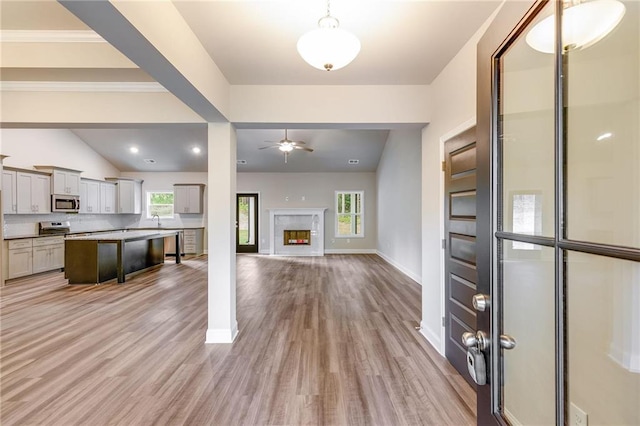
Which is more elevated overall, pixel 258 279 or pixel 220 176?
pixel 220 176

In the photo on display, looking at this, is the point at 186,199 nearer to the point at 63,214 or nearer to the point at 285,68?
the point at 63,214

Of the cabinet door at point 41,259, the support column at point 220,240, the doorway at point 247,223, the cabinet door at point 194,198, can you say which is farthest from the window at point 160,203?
the support column at point 220,240

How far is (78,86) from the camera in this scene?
2.78m

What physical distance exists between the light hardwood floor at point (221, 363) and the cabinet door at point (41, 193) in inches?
84.7

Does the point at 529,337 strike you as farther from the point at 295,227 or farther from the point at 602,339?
the point at 295,227

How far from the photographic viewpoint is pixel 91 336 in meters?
3.08

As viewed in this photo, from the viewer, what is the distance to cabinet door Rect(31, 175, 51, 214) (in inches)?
233

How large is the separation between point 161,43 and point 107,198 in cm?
835

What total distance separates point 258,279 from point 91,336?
3.00m

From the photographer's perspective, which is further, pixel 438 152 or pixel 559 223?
pixel 438 152

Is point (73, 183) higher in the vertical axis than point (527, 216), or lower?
higher

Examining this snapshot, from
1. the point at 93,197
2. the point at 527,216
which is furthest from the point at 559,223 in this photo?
the point at 93,197

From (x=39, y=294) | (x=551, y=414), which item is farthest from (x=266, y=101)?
(x=39, y=294)

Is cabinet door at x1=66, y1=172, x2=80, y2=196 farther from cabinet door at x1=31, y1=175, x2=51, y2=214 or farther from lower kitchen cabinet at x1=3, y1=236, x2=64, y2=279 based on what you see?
lower kitchen cabinet at x1=3, y1=236, x2=64, y2=279
